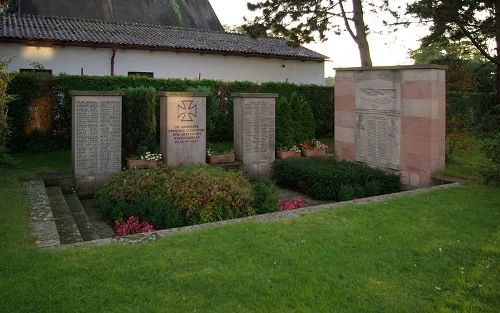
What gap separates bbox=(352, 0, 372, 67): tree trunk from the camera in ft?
64.1

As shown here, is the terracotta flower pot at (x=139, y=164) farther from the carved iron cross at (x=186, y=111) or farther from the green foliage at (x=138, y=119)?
the carved iron cross at (x=186, y=111)

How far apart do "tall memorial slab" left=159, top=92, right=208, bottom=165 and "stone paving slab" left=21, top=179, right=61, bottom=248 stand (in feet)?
8.96

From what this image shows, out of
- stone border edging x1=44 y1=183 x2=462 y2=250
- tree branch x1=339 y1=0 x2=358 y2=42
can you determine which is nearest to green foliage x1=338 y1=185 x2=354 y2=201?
stone border edging x1=44 y1=183 x2=462 y2=250

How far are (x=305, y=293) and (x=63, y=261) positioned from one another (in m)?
2.38

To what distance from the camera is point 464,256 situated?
4805 millimetres

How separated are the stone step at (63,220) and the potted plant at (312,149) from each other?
653cm

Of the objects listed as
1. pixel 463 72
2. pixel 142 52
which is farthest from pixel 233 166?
pixel 142 52

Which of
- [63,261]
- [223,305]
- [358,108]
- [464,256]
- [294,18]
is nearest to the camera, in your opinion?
[223,305]

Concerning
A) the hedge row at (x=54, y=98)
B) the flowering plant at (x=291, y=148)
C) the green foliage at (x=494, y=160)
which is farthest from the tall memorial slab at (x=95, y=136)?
the green foliage at (x=494, y=160)

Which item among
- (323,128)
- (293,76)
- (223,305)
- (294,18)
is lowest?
(223,305)

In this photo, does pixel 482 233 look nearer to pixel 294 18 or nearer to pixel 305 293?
pixel 305 293

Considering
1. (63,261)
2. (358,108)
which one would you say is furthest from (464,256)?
(358,108)

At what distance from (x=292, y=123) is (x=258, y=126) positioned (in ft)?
6.35

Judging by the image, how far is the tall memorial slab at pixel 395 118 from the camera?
903cm
